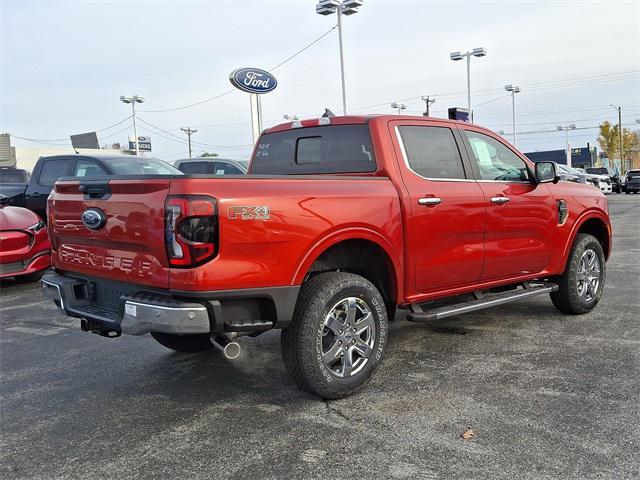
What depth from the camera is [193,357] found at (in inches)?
193

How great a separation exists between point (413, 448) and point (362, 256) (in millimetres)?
1512

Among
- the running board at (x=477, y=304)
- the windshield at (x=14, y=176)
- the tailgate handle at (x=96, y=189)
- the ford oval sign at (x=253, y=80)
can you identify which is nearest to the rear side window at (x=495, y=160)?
the running board at (x=477, y=304)

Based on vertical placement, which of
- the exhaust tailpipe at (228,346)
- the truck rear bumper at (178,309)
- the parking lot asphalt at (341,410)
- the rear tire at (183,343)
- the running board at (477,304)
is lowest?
the parking lot asphalt at (341,410)

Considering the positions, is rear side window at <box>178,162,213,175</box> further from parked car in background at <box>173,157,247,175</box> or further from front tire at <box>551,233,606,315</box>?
front tire at <box>551,233,606,315</box>

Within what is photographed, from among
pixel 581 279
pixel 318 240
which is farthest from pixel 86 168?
pixel 581 279

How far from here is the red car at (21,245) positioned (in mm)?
7727

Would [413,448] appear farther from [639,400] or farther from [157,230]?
[157,230]

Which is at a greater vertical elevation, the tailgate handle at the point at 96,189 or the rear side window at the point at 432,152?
the rear side window at the point at 432,152

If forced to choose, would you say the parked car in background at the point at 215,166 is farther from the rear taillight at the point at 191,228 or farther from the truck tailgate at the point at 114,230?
the rear taillight at the point at 191,228

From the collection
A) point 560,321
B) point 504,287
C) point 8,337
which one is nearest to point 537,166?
point 504,287

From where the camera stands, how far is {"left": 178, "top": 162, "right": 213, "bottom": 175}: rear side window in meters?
14.3

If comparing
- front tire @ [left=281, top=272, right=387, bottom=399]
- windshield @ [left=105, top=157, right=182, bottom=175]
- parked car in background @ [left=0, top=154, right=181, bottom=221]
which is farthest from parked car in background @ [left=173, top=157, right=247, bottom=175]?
front tire @ [left=281, top=272, right=387, bottom=399]

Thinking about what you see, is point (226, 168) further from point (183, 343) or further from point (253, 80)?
point (183, 343)

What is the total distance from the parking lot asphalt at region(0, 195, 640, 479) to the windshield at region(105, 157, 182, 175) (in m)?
4.29
